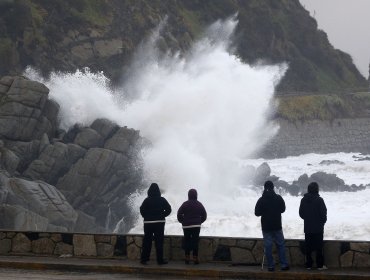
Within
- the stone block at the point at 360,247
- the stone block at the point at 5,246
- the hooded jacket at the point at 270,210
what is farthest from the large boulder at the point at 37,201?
the stone block at the point at 360,247

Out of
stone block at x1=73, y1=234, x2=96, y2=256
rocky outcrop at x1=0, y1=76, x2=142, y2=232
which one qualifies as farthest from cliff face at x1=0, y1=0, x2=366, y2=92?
stone block at x1=73, y1=234, x2=96, y2=256

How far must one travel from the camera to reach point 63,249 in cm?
1209

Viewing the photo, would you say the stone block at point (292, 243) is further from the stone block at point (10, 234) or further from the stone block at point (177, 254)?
the stone block at point (10, 234)

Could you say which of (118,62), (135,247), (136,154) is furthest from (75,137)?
(118,62)

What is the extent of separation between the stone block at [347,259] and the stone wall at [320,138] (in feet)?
215

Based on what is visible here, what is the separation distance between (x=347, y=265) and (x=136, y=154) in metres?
19.1

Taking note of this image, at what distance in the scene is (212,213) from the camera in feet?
104

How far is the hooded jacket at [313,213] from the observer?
409 inches

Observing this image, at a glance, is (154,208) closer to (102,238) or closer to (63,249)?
(102,238)

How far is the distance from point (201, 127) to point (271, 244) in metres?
34.8

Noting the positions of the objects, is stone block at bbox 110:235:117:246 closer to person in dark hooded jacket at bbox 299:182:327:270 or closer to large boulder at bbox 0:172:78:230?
person in dark hooded jacket at bbox 299:182:327:270

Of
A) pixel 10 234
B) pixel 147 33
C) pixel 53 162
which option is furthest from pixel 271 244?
pixel 147 33

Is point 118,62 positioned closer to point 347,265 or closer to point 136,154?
point 136,154

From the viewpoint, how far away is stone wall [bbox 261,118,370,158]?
258 feet
